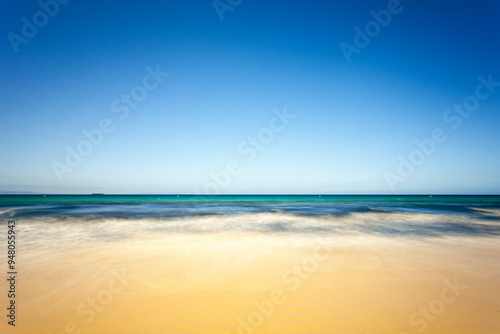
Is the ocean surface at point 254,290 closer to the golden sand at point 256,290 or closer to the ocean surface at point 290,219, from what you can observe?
the golden sand at point 256,290

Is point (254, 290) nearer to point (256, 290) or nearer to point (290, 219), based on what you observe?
point (256, 290)

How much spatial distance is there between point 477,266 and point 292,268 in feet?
13.8

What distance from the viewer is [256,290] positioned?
411cm

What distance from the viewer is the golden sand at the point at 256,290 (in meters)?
3.17

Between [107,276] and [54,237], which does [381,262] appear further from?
[54,237]

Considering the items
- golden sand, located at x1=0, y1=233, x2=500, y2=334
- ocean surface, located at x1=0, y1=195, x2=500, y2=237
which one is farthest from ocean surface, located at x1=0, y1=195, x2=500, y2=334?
ocean surface, located at x1=0, y1=195, x2=500, y2=237

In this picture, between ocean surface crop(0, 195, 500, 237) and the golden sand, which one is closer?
the golden sand

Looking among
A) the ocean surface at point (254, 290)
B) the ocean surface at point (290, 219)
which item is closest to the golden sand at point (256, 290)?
the ocean surface at point (254, 290)

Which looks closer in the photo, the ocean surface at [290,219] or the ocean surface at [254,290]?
the ocean surface at [254,290]

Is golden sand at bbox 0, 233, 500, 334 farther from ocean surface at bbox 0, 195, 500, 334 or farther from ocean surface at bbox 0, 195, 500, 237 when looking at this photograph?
ocean surface at bbox 0, 195, 500, 237

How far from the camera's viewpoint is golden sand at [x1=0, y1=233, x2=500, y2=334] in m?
3.17

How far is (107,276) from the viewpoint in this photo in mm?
4750

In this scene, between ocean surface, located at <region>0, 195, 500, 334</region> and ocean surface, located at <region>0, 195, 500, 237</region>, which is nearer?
ocean surface, located at <region>0, 195, 500, 334</region>

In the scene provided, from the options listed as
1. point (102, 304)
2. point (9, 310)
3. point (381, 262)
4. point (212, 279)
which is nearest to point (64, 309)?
point (102, 304)
